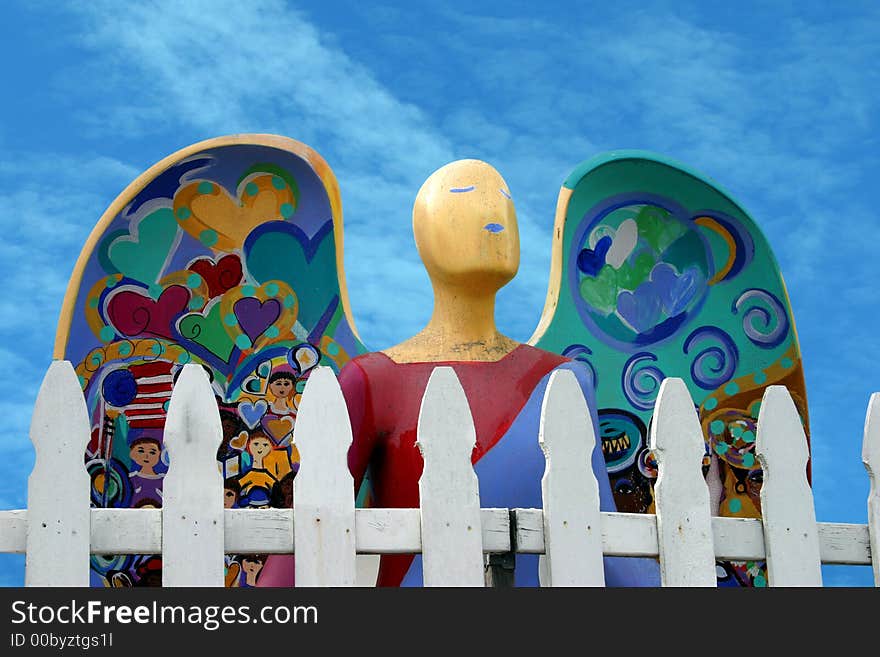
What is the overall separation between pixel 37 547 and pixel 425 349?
5.30ft

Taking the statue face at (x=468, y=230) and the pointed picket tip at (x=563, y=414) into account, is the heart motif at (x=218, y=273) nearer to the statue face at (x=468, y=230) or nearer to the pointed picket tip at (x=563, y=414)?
the statue face at (x=468, y=230)

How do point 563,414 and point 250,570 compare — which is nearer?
point 563,414

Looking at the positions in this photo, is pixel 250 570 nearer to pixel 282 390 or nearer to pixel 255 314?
pixel 282 390

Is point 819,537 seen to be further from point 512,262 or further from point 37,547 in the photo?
point 37,547

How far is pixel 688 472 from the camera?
4.38m

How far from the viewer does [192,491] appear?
13.0ft

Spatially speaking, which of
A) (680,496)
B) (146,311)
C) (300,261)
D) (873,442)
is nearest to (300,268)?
(300,261)

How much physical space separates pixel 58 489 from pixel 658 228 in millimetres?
2878

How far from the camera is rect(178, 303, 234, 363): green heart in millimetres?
5527

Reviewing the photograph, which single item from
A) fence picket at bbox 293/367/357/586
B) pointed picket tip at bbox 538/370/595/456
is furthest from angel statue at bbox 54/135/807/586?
fence picket at bbox 293/367/357/586

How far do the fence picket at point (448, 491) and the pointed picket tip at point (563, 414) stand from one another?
22cm
